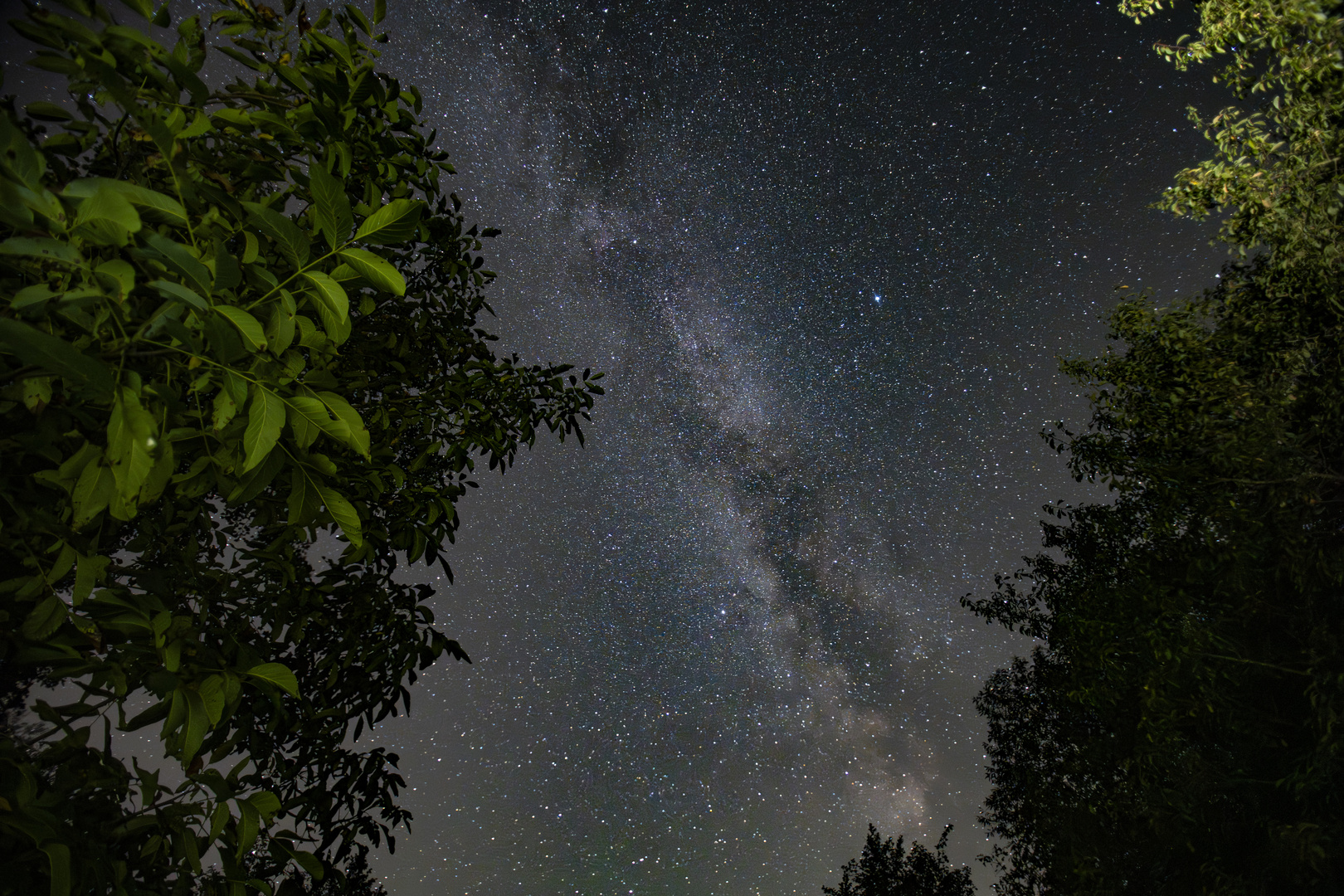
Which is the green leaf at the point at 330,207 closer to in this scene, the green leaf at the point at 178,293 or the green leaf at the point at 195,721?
the green leaf at the point at 178,293

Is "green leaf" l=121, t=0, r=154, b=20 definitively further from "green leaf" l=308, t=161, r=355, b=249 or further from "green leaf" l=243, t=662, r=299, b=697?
"green leaf" l=243, t=662, r=299, b=697

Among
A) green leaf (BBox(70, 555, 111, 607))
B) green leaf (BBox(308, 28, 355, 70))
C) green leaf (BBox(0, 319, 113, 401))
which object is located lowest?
green leaf (BBox(70, 555, 111, 607))

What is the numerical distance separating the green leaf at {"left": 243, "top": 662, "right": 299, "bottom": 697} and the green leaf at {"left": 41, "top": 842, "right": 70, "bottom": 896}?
25cm

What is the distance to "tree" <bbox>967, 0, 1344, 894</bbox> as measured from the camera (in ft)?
12.8

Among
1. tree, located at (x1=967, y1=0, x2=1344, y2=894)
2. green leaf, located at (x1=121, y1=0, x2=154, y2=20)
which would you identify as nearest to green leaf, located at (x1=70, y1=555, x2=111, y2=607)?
green leaf, located at (x1=121, y1=0, x2=154, y2=20)

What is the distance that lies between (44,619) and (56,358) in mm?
453

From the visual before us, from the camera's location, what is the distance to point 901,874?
Result: 10.1m

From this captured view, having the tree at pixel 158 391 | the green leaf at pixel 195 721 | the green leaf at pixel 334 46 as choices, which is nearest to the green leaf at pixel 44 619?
the tree at pixel 158 391

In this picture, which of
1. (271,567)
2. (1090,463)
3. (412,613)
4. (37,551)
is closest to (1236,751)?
(1090,463)

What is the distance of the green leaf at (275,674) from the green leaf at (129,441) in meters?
0.35

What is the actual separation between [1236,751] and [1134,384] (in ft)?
11.0

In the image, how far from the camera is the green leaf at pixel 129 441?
0.64m

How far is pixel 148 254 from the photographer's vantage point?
0.66m

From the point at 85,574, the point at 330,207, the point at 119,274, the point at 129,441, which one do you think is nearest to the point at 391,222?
the point at 330,207
